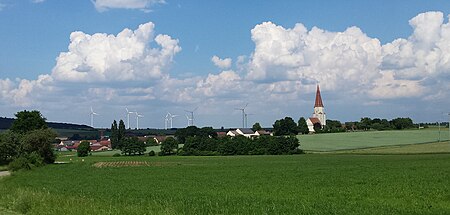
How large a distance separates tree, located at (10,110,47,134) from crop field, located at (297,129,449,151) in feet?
197

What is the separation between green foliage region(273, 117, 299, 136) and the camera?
603ft

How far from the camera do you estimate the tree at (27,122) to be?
95500 mm

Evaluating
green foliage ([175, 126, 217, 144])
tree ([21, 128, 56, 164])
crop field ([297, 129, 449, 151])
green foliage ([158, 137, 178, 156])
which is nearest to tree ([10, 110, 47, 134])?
tree ([21, 128, 56, 164])

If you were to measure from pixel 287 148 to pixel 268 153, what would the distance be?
439 cm

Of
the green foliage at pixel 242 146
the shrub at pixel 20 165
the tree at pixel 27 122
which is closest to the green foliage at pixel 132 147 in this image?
the green foliage at pixel 242 146

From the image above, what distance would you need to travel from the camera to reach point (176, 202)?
86.2 ft

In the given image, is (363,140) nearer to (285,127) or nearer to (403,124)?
(285,127)

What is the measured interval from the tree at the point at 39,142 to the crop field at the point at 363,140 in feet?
202

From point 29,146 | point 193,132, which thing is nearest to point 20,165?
point 29,146

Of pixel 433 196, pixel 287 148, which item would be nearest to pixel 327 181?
pixel 433 196

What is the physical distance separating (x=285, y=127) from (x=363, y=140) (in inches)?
1878

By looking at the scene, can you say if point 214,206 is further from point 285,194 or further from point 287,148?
point 287,148

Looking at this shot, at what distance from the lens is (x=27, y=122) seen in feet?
315

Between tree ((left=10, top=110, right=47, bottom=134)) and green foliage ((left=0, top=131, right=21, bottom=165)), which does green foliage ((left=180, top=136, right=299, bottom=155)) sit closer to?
tree ((left=10, top=110, right=47, bottom=134))
